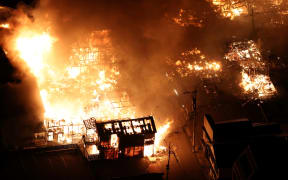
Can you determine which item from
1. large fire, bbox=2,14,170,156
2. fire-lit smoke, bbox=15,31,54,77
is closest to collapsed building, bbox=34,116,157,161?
large fire, bbox=2,14,170,156

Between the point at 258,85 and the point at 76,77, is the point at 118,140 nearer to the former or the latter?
the point at 76,77

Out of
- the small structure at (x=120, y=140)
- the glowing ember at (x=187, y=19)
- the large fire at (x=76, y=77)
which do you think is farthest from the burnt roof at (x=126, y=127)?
the glowing ember at (x=187, y=19)

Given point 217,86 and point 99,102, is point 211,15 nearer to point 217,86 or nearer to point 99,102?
point 217,86

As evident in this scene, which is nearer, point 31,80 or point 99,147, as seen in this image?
point 99,147

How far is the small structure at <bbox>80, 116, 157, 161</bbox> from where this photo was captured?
16.2m

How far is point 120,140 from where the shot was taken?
1617 centimetres

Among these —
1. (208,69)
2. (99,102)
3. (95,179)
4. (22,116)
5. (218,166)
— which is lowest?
(95,179)

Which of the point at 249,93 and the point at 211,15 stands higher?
the point at 211,15

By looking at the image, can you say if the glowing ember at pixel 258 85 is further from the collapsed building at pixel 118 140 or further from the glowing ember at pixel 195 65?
the collapsed building at pixel 118 140

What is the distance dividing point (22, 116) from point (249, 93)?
23049mm

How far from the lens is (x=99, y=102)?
68.2 ft

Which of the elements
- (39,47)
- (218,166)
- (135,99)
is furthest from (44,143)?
(218,166)

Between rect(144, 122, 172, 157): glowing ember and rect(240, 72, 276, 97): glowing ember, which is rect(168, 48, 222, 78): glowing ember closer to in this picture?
rect(240, 72, 276, 97): glowing ember

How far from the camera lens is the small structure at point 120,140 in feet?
53.1
